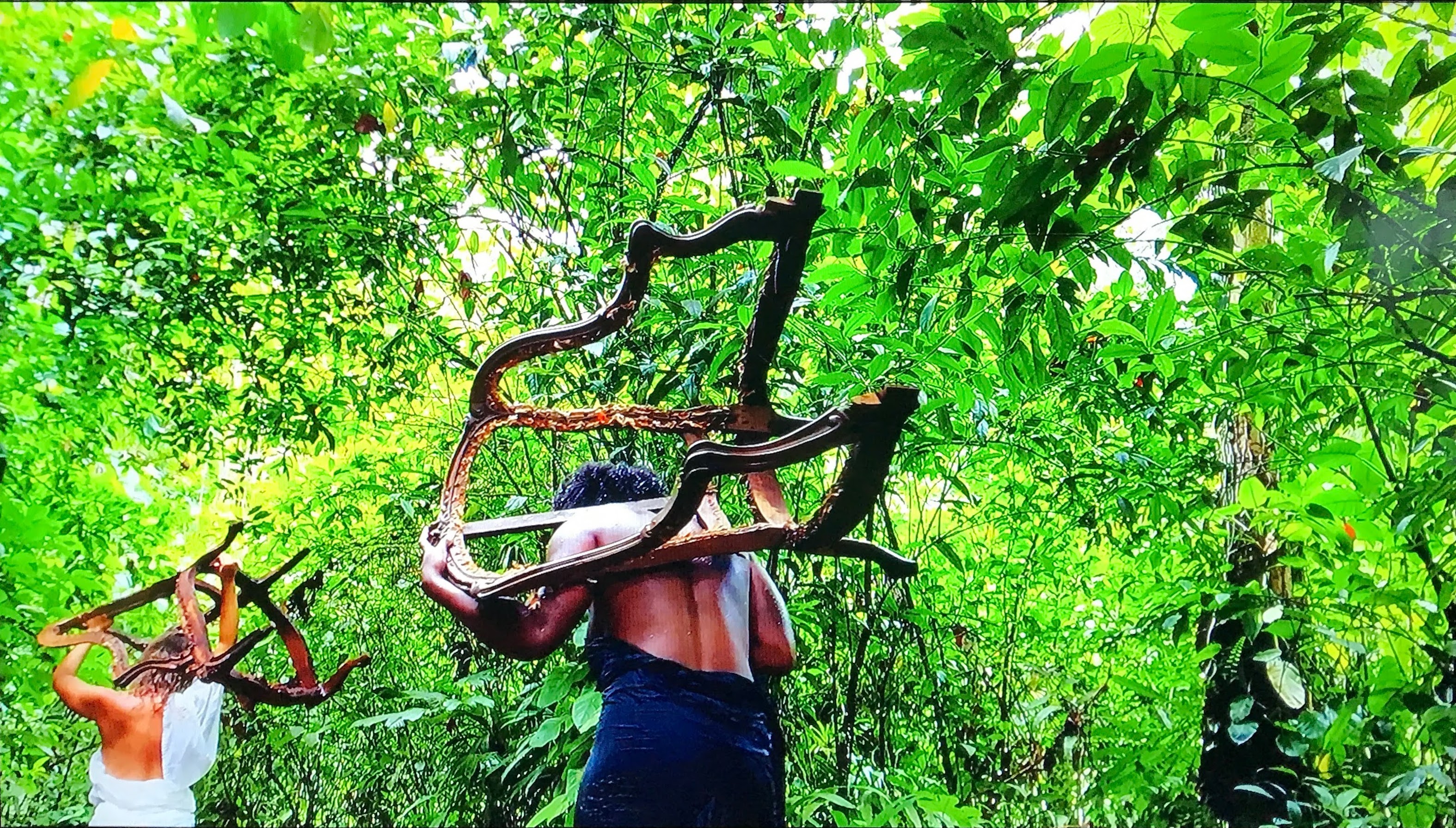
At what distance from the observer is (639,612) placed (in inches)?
35.2

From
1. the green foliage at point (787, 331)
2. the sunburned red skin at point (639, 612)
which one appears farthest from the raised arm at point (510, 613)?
the green foliage at point (787, 331)

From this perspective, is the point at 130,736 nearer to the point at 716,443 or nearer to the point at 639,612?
the point at 639,612

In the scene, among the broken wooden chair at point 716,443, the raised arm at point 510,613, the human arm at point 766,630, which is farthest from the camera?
the human arm at point 766,630

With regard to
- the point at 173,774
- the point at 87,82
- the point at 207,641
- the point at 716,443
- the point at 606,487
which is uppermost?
the point at 87,82

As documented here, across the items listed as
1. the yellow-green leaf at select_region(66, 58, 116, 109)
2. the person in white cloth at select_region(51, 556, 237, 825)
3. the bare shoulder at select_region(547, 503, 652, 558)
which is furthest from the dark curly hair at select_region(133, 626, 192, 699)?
the yellow-green leaf at select_region(66, 58, 116, 109)

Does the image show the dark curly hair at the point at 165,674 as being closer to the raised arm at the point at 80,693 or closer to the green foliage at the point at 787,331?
the raised arm at the point at 80,693

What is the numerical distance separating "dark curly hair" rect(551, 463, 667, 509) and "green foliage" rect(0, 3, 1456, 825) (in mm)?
171

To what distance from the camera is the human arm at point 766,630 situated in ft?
3.11

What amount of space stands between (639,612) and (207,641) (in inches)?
19.3

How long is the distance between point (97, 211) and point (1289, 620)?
1.83m

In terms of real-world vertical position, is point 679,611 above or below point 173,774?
above

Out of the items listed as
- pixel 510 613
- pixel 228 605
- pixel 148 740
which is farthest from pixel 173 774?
pixel 510 613

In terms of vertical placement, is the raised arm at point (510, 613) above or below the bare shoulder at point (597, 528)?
below

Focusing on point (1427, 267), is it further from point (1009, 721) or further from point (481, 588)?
point (1009, 721)
